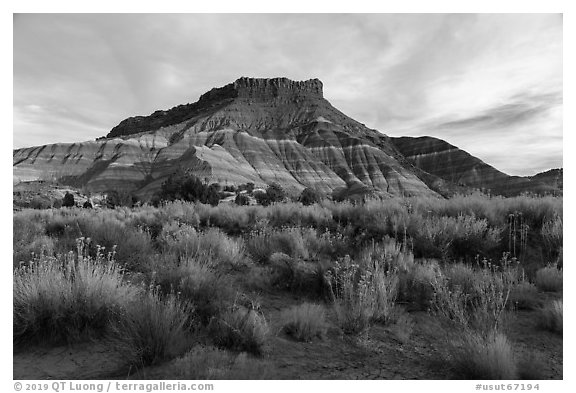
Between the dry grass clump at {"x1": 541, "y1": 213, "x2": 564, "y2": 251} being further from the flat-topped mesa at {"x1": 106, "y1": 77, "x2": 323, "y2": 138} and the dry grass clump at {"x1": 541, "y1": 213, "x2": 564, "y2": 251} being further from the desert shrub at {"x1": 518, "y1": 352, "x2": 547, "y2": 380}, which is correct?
the flat-topped mesa at {"x1": 106, "y1": 77, "x2": 323, "y2": 138}

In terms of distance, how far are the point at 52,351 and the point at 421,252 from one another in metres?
5.95

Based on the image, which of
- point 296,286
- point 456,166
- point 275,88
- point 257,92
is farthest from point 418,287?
point 257,92

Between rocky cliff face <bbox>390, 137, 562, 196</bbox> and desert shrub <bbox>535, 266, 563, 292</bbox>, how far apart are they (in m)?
96.3

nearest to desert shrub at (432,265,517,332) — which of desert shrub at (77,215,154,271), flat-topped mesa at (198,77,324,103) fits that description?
desert shrub at (77,215,154,271)

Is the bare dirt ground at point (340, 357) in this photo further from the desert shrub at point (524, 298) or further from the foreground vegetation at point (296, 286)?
the desert shrub at point (524, 298)

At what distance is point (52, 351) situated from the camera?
11.7ft

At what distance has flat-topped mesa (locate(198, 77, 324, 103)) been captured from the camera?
155 m

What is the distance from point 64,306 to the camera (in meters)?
3.81

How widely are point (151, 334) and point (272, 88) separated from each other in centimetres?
15960

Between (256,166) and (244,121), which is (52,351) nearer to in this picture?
(256,166)

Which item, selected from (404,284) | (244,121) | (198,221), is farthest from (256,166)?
(404,284)
